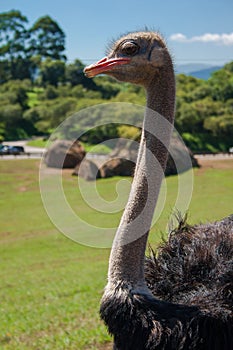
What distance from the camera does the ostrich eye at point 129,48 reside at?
108 inches

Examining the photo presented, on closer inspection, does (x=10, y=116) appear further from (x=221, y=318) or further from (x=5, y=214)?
(x=221, y=318)

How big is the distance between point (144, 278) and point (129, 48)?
3.82 feet

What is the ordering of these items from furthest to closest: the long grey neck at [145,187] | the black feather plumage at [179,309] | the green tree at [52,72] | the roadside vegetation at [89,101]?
the green tree at [52,72] < the roadside vegetation at [89,101] < the long grey neck at [145,187] < the black feather plumage at [179,309]

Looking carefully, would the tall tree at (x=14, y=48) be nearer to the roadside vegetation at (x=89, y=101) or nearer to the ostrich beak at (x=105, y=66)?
the roadside vegetation at (x=89, y=101)

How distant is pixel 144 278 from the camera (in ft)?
9.13

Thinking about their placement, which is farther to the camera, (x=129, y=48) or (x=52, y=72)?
(x=52, y=72)

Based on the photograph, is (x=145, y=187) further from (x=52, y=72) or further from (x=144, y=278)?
(x=52, y=72)

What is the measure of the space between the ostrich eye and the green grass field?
2.63 metres

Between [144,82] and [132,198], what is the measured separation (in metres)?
0.60

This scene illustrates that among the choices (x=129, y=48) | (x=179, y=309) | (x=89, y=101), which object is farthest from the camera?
(x=89, y=101)

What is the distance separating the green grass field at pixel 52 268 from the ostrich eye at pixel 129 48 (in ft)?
8.61

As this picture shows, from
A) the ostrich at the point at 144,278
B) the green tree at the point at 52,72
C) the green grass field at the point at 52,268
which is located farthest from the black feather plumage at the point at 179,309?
the green tree at the point at 52,72

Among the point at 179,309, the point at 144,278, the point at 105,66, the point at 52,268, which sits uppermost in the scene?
the point at 105,66

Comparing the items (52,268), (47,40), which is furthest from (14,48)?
(52,268)
